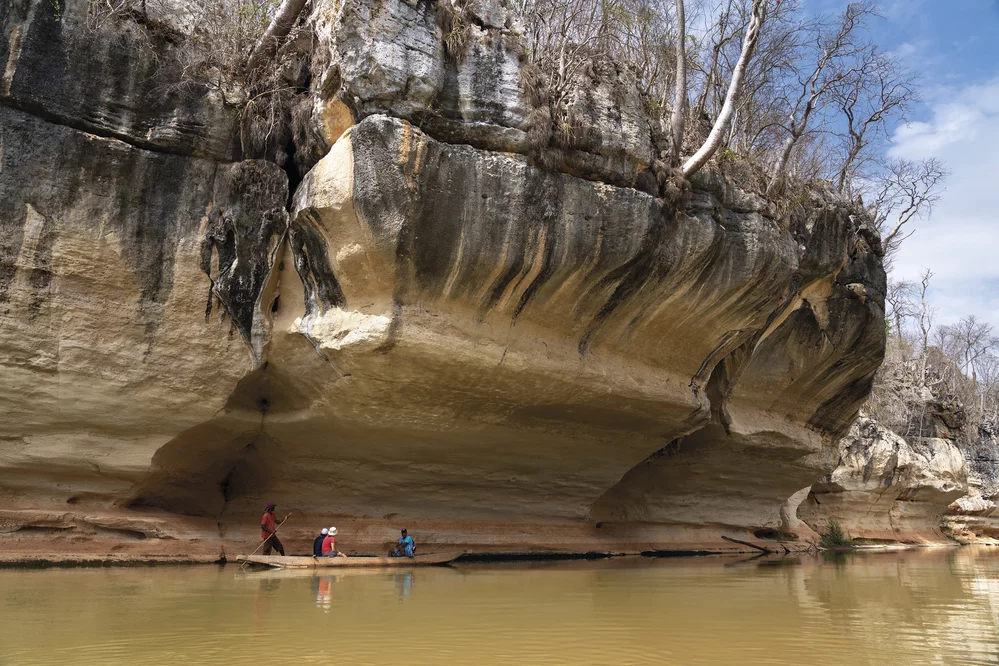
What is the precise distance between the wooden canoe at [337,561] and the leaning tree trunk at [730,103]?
6318 millimetres

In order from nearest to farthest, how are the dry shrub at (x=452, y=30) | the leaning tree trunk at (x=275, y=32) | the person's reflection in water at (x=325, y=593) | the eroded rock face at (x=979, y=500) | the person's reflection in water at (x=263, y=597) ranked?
the person's reflection in water at (x=263, y=597) < the person's reflection in water at (x=325, y=593) < the dry shrub at (x=452, y=30) < the leaning tree trunk at (x=275, y=32) < the eroded rock face at (x=979, y=500)

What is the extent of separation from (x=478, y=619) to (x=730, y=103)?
7.98m

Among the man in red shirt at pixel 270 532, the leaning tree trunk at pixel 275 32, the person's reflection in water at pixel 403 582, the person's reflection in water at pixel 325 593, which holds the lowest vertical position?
the person's reflection in water at pixel 403 582

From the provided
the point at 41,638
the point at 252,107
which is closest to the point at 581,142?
the point at 252,107

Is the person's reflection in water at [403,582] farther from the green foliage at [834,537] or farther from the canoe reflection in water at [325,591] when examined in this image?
the green foliage at [834,537]

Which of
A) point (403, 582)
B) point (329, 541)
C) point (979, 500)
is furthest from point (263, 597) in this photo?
point (979, 500)

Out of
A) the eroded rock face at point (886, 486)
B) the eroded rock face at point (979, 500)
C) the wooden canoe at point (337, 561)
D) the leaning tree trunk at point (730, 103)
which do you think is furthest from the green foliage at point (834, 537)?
the wooden canoe at point (337, 561)

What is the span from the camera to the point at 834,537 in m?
19.4

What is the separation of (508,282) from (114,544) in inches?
235

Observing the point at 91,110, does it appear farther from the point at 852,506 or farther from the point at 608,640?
the point at 852,506

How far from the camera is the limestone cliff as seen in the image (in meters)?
8.74

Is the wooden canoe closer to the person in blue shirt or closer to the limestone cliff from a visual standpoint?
the person in blue shirt

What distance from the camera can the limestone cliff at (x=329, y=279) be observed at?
8.74m

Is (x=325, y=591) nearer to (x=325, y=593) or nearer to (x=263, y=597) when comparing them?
(x=325, y=593)
